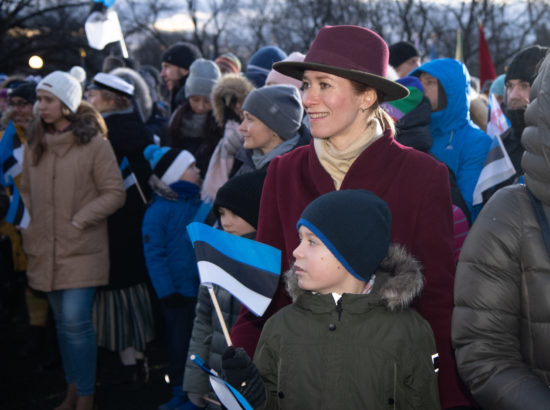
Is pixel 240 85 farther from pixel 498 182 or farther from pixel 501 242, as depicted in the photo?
pixel 501 242

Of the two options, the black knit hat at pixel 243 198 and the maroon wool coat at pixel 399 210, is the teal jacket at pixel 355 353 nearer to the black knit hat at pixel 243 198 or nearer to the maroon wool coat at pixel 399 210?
the maroon wool coat at pixel 399 210

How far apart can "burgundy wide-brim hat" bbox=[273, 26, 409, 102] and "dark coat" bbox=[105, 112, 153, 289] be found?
3.43 meters

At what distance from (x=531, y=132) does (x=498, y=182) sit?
2.08m

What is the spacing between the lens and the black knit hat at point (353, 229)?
2531mm

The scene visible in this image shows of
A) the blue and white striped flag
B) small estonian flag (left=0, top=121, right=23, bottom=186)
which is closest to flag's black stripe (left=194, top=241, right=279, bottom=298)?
the blue and white striped flag

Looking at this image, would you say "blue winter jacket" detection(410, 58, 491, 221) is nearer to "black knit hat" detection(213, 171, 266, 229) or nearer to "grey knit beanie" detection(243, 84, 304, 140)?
"grey knit beanie" detection(243, 84, 304, 140)

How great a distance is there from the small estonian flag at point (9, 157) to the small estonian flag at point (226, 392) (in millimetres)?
4991

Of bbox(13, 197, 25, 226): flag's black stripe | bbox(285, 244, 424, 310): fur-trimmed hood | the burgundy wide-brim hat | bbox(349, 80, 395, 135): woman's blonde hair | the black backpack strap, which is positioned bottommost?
bbox(13, 197, 25, 226): flag's black stripe

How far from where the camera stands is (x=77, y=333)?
5.36 metres

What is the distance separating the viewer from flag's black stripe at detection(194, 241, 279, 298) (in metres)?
2.61

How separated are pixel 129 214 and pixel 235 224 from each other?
7.61 ft

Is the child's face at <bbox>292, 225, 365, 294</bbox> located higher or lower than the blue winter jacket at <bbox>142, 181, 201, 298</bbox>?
higher

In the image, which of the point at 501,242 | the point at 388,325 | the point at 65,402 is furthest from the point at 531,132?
the point at 65,402

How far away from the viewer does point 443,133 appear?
5.21 m
